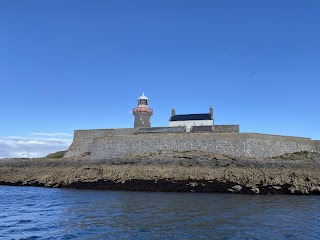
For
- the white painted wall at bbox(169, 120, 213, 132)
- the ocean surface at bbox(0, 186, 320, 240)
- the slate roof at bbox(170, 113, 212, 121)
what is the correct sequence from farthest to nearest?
the slate roof at bbox(170, 113, 212, 121) → the white painted wall at bbox(169, 120, 213, 132) → the ocean surface at bbox(0, 186, 320, 240)

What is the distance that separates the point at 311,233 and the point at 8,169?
95.9ft

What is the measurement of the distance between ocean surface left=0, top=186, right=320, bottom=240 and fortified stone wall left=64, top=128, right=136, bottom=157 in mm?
20337

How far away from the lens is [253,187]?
20.9 meters

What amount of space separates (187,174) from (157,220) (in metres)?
12.5

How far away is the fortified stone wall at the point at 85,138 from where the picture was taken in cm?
3565

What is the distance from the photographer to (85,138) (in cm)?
3650

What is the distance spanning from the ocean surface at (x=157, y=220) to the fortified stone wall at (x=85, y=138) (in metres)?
20.3

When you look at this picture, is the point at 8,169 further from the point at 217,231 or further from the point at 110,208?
the point at 217,231

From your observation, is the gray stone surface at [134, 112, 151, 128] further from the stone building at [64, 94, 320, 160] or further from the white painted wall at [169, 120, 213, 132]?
the stone building at [64, 94, 320, 160]

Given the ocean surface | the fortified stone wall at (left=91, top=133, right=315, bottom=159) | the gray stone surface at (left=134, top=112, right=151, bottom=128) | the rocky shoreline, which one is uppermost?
the gray stone surface at (left=134, top=112, right=151, bottom=128)

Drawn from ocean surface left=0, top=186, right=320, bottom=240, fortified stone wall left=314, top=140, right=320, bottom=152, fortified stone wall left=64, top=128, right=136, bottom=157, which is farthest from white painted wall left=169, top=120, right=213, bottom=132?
ocean surface left=0, top=186, right=320, bottom=240

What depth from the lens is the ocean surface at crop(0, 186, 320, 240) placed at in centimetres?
905

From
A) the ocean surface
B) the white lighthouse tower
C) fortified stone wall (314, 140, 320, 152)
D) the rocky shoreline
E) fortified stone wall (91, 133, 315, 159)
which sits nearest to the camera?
the ocean surface

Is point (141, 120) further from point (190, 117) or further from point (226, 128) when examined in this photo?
point (226, 128)
